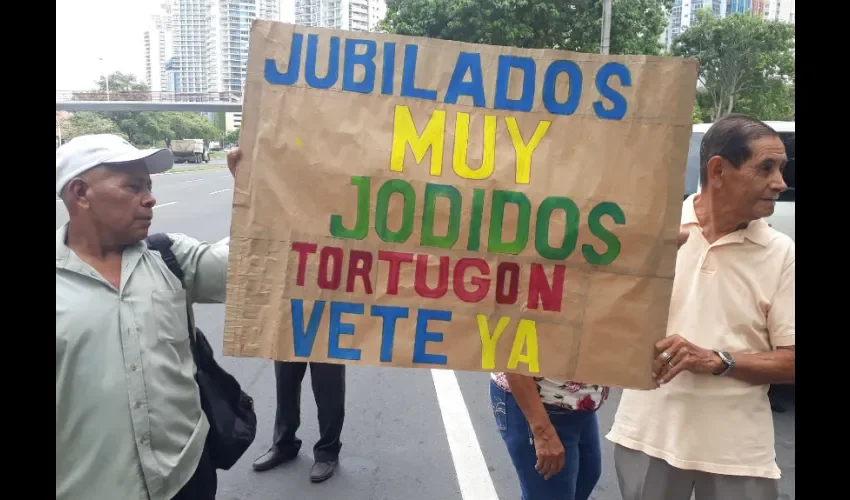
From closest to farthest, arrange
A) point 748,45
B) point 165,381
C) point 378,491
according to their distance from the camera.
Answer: point 165,381
point 378,491
point 748,45

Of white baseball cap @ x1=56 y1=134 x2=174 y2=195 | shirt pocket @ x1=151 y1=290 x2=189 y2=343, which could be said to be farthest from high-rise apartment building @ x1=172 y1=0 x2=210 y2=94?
shirt pocket @ x1=151 y1=290 x2=189 y2=343

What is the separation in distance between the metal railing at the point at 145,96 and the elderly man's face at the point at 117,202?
31.3m

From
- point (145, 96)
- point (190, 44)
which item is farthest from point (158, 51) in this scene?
point (145, 96)

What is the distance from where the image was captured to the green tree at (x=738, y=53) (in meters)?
23.2

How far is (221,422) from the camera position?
1874mm

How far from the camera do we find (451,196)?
1534 mm

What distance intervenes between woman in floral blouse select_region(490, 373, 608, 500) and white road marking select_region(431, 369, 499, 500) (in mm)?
1296

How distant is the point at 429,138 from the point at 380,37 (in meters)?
0.27

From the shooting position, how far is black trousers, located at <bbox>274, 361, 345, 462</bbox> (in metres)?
3.35

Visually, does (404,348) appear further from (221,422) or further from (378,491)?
(378,491)

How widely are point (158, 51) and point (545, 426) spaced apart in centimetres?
6177

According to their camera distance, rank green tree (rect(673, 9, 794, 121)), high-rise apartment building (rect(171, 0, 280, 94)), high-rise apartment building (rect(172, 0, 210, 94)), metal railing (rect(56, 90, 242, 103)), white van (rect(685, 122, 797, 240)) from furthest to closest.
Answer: high-rise apartment building (rect(172, 0, 210, 94))
high-rise apartment building (rect(171, 0, 280, 94))
metal railing (rect(56, 90, 242, 103))
green tree (rect(673, 9, 794, 121))
white van (rect(685, 122, 797, 240))

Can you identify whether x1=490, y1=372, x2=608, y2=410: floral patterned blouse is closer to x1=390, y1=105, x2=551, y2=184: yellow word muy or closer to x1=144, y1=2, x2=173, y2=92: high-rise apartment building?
x1=390, y1=105, x2=551, y2=184: yellow word muy

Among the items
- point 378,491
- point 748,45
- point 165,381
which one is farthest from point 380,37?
point 748,45
